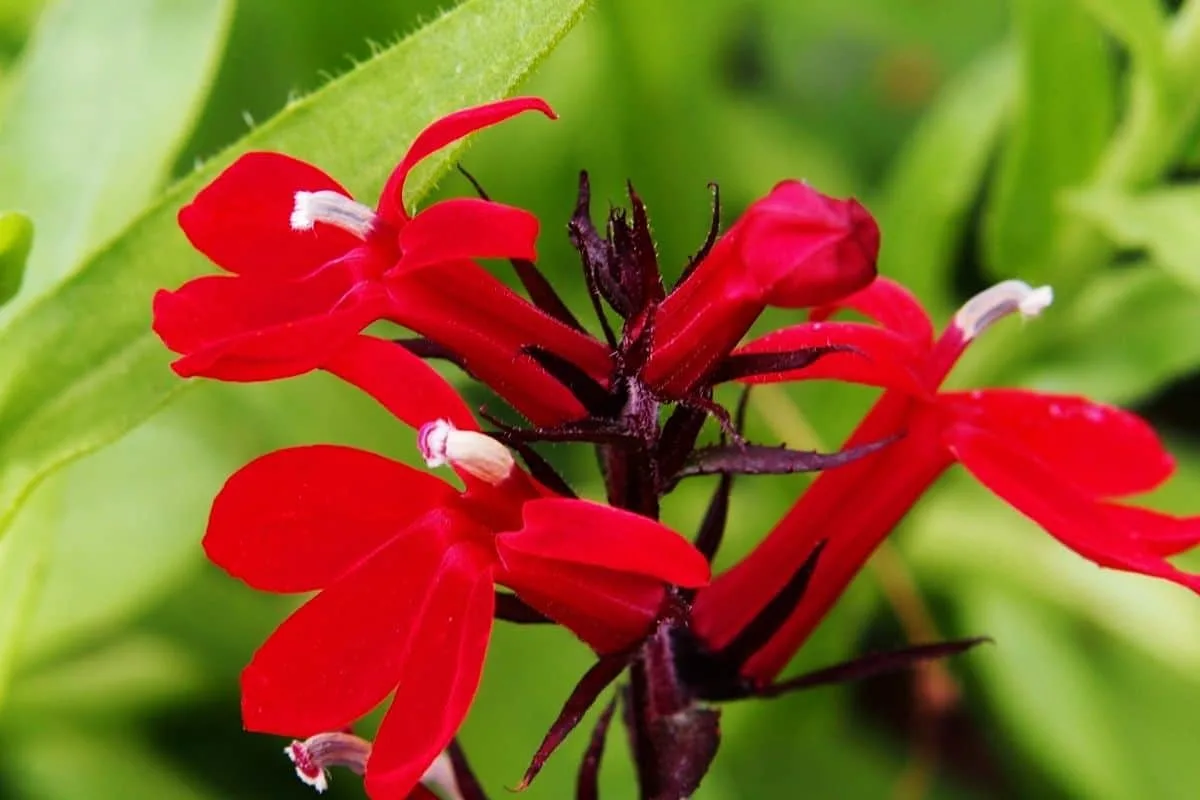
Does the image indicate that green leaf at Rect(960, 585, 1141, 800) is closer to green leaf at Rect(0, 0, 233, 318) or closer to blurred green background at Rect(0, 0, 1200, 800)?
blurred green background at Rect(0, 0, 1200, 800)

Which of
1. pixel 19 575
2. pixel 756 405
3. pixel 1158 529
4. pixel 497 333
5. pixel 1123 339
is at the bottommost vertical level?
pixel 756 405

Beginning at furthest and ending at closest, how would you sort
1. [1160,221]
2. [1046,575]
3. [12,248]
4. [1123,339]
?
[1046,575] < [1123,339] < [1160,221] < [12,248]

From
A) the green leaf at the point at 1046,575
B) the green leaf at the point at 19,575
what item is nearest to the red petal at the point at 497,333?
the green leaf at the point at 19,575

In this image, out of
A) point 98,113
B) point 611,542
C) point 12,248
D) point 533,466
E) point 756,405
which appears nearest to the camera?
point 611,542

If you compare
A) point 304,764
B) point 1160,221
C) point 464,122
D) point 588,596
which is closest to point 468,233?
point 464,122

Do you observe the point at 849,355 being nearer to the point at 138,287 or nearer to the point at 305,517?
the point at 305,517

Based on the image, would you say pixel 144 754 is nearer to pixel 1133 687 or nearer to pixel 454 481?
pixel 454 481

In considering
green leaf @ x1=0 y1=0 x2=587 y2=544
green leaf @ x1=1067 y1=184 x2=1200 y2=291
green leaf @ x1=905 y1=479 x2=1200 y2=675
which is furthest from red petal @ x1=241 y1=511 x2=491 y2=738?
green leaf @ x1=905 y1=479 x2=1200 y2=675

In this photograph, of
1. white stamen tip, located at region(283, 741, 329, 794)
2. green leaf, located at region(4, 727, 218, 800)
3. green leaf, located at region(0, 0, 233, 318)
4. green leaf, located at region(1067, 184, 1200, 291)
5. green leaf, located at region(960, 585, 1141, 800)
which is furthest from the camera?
green leaf, located at region(960, 585, 1141, 800)
